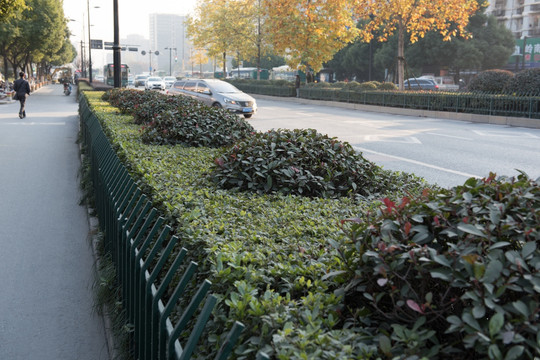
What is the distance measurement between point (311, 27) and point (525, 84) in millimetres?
18704

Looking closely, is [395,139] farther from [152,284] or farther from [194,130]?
[152,284]

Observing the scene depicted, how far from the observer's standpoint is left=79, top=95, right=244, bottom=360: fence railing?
6.64 ft

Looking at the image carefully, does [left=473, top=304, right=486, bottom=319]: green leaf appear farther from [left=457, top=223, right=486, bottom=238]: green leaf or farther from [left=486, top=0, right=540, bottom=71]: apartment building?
[left=486, top=0, right=540, bottom=71]: apartment building

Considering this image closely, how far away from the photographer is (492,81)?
23172mm

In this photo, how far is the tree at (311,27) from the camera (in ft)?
120

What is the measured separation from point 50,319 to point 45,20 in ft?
148

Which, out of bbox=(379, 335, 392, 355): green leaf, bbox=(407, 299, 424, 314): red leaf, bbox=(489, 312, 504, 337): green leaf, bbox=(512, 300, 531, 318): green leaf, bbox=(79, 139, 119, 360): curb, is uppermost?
bbox=(512, 300, 531, 318): green leaf

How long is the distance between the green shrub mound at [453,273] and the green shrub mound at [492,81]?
21776 millimetres

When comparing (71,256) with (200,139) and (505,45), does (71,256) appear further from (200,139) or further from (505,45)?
(505,45)

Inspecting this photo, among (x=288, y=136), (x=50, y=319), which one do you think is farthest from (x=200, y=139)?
(x=50, y=319)

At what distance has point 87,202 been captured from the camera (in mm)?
7496

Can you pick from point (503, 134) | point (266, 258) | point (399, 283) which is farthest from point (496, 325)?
point (503, 134)

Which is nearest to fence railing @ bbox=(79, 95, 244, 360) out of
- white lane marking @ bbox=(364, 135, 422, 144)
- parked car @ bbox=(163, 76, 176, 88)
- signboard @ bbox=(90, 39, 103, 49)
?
white lane marking @ bbox=(364, 135, 422, 144)

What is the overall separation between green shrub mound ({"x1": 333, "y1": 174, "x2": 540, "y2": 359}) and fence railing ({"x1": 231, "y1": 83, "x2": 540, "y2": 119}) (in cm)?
1912
